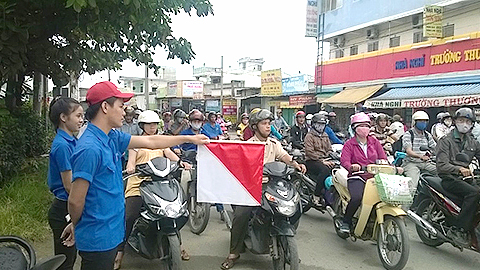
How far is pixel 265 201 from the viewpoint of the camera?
4.15 m

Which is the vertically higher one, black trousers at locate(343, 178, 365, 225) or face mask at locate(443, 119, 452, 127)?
face mask at locate(443, 119, 452, 127)

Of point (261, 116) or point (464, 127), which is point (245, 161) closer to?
point (261, 116)

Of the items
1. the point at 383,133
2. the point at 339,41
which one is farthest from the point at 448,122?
the point at 339,41

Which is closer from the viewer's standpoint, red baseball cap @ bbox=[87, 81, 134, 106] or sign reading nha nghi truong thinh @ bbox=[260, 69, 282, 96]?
red baseball cap @ bbox=[87, 81, 134, 106]

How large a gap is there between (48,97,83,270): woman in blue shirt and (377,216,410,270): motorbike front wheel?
3077 millimetres

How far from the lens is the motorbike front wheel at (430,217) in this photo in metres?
5.32

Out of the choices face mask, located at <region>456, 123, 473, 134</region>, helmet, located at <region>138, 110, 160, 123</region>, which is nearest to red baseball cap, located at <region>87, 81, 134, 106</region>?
helmet, located at <region>138, 110, 160, 123</region>

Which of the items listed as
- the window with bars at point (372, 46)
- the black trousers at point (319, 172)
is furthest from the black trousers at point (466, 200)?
the window with bars at point (372, 46)

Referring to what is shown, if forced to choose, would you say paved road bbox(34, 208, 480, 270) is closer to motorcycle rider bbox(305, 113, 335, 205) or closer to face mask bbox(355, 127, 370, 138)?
motorcycle rider bbox(305, 113, 335, 205)

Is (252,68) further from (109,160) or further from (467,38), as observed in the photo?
(109,160)

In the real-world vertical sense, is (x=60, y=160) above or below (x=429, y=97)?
below

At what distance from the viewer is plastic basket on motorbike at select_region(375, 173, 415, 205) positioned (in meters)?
4.46

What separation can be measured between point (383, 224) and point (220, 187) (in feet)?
6.31

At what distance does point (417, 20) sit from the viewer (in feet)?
54.7
